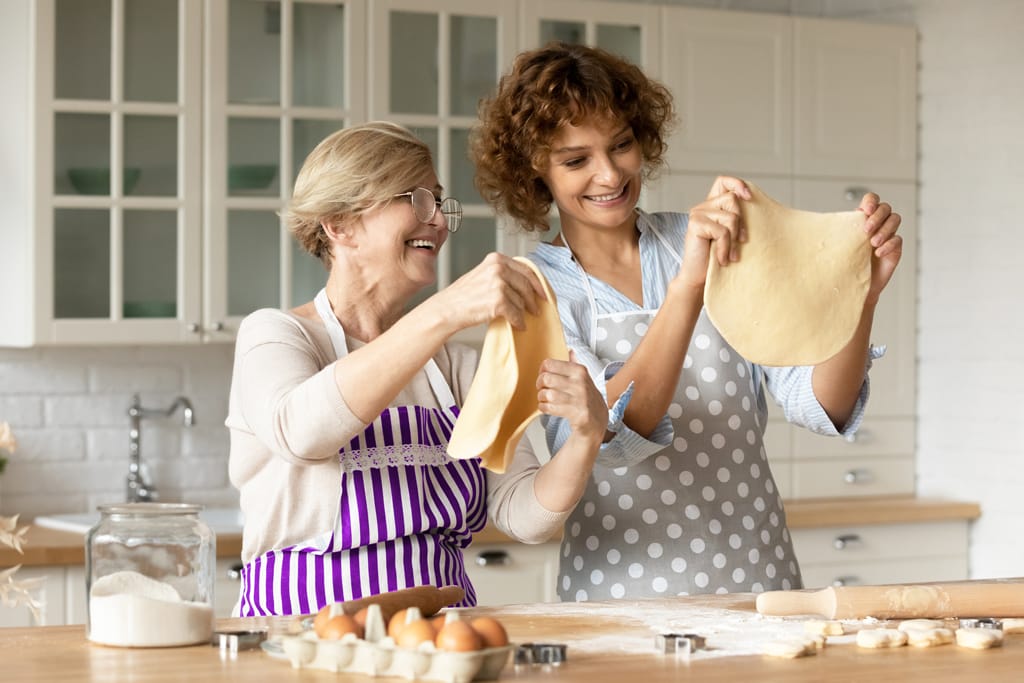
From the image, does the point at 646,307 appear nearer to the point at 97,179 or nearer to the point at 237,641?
the point at 237,641

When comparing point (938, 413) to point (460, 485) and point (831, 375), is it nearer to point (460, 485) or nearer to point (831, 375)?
point (831, 375)

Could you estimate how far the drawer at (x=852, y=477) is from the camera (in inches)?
155

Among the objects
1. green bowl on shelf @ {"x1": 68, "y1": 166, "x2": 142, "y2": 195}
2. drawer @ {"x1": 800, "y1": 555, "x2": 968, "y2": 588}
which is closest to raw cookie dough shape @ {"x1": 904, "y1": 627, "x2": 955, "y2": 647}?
drawer @ {"x1": 800, "y1": 555, "x2": 968, "y2": 588}

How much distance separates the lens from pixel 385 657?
130cm

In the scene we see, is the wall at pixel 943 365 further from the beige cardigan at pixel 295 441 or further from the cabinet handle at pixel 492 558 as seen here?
the beige cardigan at pixel 295 441

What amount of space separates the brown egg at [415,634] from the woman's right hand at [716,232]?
0.68 metres

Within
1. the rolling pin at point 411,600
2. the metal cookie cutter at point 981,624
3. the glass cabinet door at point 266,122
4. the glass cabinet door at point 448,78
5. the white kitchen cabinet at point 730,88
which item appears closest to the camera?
A: the rolling pin at point 411,600

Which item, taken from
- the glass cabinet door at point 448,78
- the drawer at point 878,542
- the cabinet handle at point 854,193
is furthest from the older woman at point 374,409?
the cabinet handle at point 854,193

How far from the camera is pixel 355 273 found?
1.88 metres

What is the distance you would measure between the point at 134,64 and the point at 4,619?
1.31 meters

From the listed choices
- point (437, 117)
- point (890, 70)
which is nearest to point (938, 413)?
point (890, 70)

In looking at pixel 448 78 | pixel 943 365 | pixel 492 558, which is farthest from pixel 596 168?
pixel 943 365

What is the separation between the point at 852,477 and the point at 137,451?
6.56ft

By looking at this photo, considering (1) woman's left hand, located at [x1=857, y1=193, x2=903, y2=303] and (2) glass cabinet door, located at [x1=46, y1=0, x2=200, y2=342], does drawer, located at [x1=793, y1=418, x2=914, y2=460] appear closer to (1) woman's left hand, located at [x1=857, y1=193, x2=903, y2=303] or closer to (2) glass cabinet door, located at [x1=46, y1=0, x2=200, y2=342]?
(2) glass cabinet door, located at [x1=46, y1=0, x2=200, y2=342]
